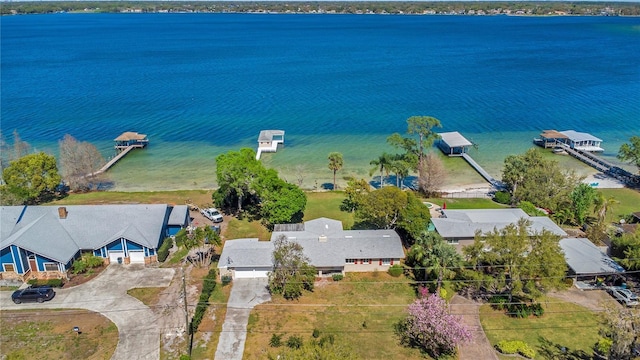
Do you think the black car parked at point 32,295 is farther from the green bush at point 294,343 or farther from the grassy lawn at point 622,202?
the grassy lawn at point 622,202

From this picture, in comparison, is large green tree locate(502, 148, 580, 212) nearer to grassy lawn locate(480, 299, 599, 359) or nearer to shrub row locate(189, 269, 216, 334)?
grassy lawn locate(480, 299, 599, 359)

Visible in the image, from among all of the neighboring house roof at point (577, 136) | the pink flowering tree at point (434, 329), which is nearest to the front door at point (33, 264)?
the pink flowering tree at point (434, 329)

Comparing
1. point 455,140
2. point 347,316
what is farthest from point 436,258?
point 455,140

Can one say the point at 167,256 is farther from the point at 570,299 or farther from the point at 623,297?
the point at 623,297

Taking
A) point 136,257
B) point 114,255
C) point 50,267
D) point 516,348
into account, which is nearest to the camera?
point 516,348

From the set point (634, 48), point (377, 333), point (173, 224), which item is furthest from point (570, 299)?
point (634, 48)

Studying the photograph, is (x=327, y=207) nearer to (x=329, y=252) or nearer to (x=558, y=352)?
(x=329, y=252)
